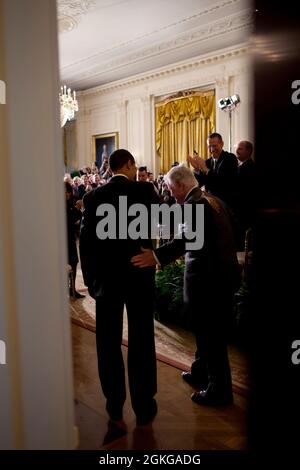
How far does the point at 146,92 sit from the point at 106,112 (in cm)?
166

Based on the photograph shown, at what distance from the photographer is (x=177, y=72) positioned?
9508mm

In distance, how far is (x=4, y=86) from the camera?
1493mm

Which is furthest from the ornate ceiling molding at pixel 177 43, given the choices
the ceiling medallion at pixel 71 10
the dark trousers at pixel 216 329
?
the dark trousers at pixel 216 329

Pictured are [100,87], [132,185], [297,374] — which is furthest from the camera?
[100,87]

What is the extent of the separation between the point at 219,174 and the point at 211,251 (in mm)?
1743

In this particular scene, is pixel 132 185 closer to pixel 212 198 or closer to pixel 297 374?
pixel 212 198

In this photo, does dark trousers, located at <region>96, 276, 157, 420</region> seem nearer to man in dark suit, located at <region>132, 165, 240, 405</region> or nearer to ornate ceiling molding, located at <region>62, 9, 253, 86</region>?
man in dark suit, located at <region>132, 165, 240, 405</region>

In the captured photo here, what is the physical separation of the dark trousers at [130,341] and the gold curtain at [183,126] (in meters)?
7.26

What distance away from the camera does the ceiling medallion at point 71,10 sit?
20.4 feet

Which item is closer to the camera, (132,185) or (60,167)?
(60,167)

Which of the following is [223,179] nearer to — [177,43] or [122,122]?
[177,43]

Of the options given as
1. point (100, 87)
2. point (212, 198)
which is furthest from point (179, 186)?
point (100, 87)

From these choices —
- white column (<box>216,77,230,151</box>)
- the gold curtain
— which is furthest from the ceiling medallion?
the gold curtain

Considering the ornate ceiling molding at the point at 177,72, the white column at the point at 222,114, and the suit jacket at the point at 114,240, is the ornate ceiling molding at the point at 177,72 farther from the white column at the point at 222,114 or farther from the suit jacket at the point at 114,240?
the suit jacket at the point at 114,240
